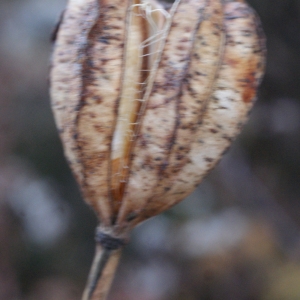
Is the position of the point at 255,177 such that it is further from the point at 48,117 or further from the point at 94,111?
the point at 94,111

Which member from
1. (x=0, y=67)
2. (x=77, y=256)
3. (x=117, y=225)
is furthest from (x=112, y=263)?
(x=0, y=67)

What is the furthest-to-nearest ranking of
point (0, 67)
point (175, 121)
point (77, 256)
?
1. point (0, 67)
2. point (77, 256)
3. point (175, 121)

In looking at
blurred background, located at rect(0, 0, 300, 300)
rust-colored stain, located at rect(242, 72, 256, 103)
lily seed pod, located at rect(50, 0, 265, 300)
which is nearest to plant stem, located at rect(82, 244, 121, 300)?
lily seed pod, located at rect(50, 0, 265, 300)

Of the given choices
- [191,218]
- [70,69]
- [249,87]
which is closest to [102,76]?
[70,69]

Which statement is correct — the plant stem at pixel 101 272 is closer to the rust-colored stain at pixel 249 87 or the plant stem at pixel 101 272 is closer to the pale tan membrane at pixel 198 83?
the pale tan membrane at pixel 198 83

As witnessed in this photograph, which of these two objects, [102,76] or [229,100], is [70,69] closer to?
[102,76]

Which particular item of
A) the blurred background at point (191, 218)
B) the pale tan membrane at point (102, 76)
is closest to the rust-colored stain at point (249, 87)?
the pale tan membrane at point (102, 76)

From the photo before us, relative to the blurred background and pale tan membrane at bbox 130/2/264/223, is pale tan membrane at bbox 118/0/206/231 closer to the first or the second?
pale tan membrane at bbox 130/2/264/223
